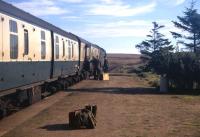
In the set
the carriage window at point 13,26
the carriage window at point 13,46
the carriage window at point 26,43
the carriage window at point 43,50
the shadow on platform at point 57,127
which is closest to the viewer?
the shadow on platform at point 57,127

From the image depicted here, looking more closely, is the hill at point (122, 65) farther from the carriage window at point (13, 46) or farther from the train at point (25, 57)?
the carriage window at point (13, 46)

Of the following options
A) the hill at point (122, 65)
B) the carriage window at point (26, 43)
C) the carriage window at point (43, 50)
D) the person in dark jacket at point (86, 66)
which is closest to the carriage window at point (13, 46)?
the carriage window at point (26, 43)

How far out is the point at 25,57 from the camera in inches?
655

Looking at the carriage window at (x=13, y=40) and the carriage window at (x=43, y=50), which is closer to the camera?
the carriage window at (x=13, y=40)

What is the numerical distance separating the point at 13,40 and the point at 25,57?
6.41 ft

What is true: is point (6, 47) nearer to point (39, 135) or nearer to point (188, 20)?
point (39, 135)

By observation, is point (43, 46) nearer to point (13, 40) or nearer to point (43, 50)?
point (43, 50)

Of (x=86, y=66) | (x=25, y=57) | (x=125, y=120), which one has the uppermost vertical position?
(x=25, y=57)

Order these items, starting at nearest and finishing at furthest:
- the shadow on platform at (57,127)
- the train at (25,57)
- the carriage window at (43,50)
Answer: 1. the shadow on platform at (57,127)
2. the train at (25,57)
3. the carriage window at (43,50)

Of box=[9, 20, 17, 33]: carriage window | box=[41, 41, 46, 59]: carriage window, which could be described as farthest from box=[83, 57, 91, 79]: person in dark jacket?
box=[9, 20, 17, 33]: carriage window

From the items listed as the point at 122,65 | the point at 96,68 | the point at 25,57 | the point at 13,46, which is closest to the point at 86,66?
the point at 96,68

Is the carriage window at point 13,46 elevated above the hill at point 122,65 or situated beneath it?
elevated above

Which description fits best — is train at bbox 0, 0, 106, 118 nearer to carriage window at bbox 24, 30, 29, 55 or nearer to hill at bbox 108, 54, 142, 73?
carriage window at bbox 24, 30, 29, 55

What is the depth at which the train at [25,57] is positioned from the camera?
1411 centimetres
